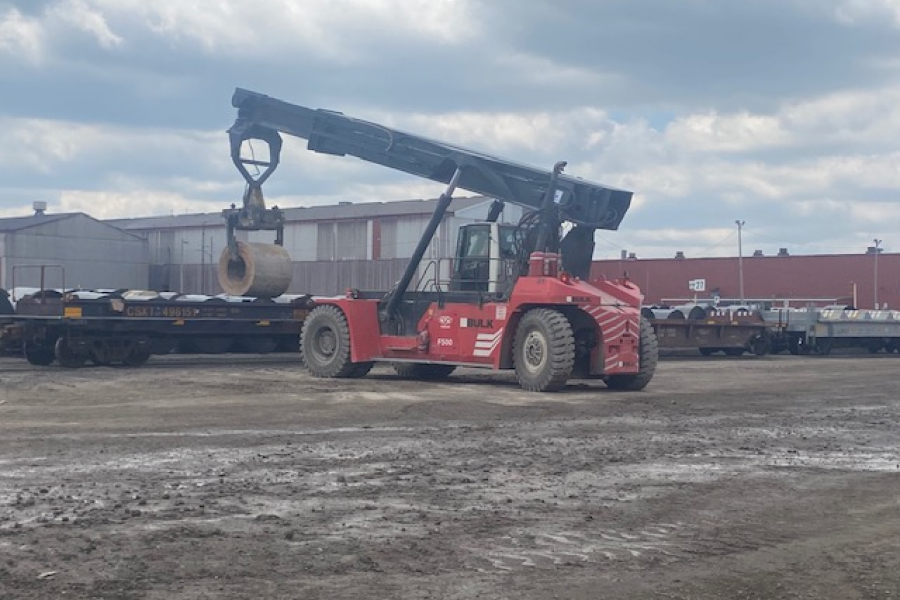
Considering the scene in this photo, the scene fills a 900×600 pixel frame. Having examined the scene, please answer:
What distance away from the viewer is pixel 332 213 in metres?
60.1

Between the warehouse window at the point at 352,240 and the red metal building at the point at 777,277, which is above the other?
the warehouse window at the point at 352,240

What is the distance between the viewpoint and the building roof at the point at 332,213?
55425 mm

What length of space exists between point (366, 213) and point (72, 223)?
13747 millimetres

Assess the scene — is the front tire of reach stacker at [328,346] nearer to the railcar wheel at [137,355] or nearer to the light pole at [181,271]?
the railcar wheel at [137,355]

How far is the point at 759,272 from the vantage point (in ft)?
213

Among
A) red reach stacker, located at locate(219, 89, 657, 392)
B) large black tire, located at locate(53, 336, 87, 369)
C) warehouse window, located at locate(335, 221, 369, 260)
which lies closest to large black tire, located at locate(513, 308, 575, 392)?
red reach stacker, located at locate(219, 89, 657, 392)

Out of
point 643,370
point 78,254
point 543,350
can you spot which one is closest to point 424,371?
point 543,350

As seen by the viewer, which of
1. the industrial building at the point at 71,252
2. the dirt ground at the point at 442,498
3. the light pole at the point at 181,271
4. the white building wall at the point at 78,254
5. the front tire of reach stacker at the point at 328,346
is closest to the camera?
the dirt ground at the point at 442,498

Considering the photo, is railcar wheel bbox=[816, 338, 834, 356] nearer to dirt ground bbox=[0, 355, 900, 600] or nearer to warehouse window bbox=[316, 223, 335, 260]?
dirt ground bbox=[0, 355, 900, 600]

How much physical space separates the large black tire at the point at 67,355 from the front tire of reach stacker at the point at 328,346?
510 cm

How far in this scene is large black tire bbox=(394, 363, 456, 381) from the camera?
23188 millimetres

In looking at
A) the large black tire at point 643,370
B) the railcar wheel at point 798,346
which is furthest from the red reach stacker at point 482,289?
the railcar wheel at point 798,346

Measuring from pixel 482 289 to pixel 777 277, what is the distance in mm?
46041

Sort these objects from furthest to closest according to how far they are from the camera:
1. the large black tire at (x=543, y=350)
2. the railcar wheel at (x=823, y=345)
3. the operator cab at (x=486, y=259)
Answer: the railcar wheel at (x=823, y=345) < the operator cab at (x=486, y=259) < the large black tire at (x=543, y=350)
